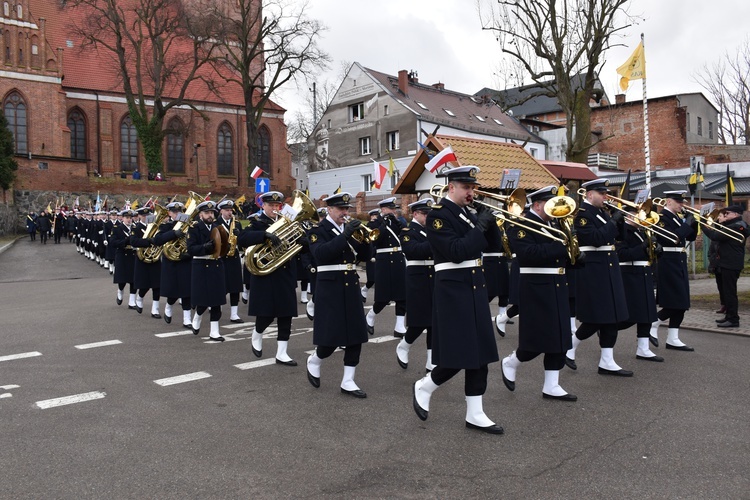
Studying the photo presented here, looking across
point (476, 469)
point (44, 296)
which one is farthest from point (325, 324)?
point (44, 296)

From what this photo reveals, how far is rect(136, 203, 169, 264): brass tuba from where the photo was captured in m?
11.7

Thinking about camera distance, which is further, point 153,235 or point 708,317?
point 153,235

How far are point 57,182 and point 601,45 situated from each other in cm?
3450

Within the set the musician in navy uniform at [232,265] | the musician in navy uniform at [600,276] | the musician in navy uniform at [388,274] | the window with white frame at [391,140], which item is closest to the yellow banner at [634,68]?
the musician in navy uniform at [388,274]

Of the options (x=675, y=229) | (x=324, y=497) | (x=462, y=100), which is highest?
(x=462, y=100)

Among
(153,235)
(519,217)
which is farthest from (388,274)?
(153,235)

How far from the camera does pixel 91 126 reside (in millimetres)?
47188

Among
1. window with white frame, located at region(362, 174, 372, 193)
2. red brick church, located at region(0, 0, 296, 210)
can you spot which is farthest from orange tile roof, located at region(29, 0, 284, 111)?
window with white frame, located at region(362, 174, 372, 193)

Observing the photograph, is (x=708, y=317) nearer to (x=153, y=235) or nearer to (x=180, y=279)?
(x=180, y=279)

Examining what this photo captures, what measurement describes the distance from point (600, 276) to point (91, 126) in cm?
4802

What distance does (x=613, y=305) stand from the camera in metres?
6.79

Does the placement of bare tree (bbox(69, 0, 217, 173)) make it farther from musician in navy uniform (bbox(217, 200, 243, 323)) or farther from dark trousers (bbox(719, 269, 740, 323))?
dark trousers (bbox(719, 269, 740, 323))

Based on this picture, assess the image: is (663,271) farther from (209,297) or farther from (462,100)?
(462,100)

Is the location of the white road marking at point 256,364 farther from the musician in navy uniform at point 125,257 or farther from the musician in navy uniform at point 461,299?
the musician in navy uniform at point 125,257
